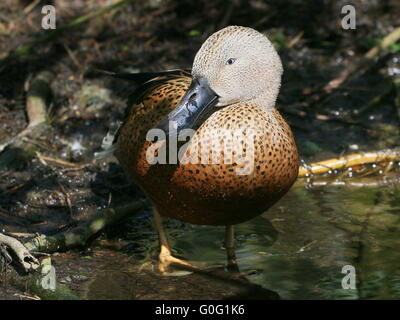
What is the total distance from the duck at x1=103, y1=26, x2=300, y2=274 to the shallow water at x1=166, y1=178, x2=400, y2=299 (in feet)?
1.40

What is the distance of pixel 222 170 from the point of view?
348cm

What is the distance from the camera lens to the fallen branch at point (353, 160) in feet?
16.6

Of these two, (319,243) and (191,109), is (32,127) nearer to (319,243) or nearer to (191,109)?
(191,109)

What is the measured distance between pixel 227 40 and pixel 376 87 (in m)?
2.93

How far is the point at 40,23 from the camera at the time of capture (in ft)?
21.3

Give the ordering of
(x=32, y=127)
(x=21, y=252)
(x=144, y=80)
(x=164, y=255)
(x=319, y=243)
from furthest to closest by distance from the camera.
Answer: (x=32, y=127)
(x=144, y=80)
(x=319, y=243)
(x=164, y=255)
(x=21, y=252)

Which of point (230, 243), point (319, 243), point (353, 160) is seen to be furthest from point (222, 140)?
point (353, 160)

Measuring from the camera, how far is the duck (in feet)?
11.4

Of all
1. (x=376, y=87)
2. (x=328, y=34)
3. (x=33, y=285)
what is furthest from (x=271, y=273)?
(x=328, y=34)

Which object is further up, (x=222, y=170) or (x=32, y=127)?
(x=32, y=127)

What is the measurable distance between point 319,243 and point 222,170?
979mm

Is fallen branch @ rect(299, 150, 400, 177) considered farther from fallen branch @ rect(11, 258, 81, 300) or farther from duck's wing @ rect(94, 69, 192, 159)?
fallen branch @ rect(11, 258, 81, 300)

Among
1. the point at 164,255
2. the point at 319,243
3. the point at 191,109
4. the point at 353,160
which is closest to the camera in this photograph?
the point at 191,109

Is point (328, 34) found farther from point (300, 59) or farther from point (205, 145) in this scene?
point (205, 145)
